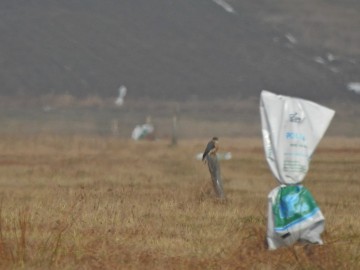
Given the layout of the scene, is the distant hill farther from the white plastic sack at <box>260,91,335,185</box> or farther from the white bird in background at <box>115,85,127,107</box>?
the white plastic sack at <box>260,91,335,185</box>

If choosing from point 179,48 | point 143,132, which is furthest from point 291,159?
point 179,48

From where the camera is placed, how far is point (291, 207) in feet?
39.9

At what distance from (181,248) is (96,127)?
7549 cm

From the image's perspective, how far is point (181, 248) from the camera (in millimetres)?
13000

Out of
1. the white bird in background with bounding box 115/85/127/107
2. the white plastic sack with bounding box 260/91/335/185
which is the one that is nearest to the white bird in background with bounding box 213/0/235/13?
the white bird in background with bounding box 115/85/127/107

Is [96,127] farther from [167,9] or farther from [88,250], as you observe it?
[88,250]

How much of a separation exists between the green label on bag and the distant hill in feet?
286

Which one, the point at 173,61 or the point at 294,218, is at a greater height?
the point at 173,61

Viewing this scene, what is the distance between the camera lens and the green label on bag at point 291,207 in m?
12.1

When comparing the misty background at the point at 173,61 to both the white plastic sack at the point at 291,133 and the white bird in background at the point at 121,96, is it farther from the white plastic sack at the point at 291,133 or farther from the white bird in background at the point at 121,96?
the white plastic sack at the point at 291,133

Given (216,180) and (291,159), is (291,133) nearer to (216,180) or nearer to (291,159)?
(291,159)

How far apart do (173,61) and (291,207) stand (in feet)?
327

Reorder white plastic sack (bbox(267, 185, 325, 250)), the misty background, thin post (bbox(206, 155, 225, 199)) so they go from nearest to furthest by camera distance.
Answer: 1. white plastic sack (bbox(267, 185, 325, 250))
2. thin post (bbox(206, 155, 225, 199))
3. the misty background

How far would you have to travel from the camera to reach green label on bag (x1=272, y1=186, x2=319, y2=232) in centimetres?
1214
